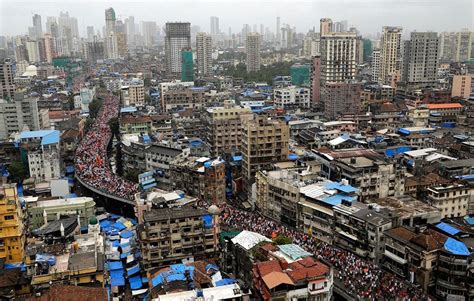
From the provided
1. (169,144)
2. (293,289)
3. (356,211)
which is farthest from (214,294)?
(169,144)

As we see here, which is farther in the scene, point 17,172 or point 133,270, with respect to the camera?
point 17,172

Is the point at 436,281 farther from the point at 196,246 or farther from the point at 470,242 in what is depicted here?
the point at 196,246

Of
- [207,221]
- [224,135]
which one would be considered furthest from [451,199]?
[224,135]

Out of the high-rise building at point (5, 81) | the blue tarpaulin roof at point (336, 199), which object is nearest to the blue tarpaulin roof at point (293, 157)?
the blue tarpaulin roof at point (336, 199)

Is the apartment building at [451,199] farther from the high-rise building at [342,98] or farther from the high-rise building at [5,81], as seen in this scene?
the high-rise building at [5,81]

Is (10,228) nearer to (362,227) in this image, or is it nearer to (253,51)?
(362,227)

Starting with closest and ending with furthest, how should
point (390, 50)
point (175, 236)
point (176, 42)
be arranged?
point (175, 236) → point (390, 50) → point (176, 42)
